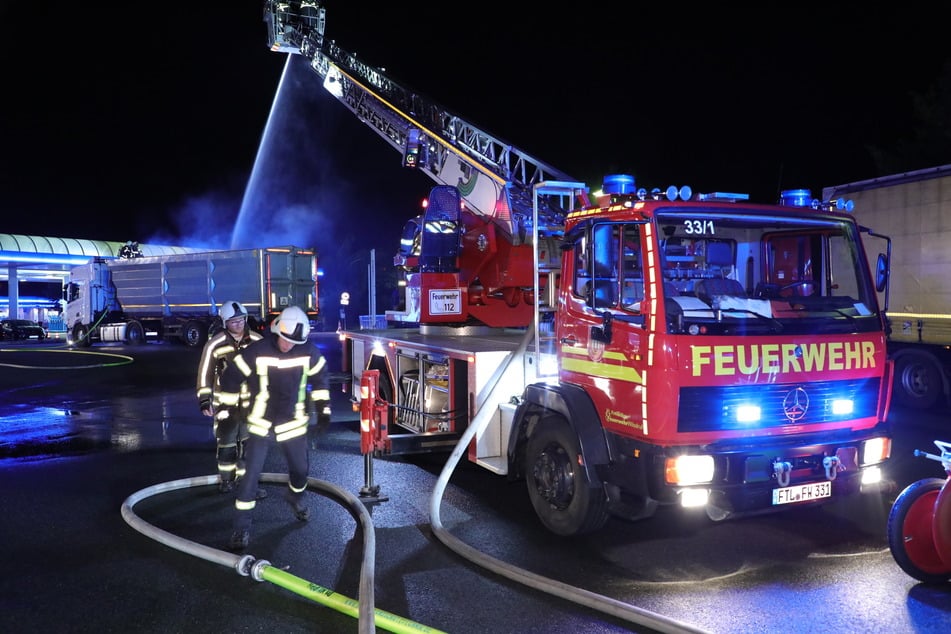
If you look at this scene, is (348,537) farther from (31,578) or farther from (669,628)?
(669,628)

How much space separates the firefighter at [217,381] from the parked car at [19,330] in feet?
99.9

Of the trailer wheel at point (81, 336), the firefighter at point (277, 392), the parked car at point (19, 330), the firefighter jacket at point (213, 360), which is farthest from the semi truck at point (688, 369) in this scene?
the parked car at point (19, 330)

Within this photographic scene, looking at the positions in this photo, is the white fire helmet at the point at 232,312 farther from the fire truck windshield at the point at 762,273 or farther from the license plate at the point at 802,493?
the license plate at the point at 802,493

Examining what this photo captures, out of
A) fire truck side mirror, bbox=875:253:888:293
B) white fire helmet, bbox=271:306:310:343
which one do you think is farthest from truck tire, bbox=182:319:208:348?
fire truck side mirror, bbox=875:253:888:293

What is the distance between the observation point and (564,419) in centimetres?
527

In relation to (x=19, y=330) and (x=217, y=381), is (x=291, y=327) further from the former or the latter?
(x=19, y=330)

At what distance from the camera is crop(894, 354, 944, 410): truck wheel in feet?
33.8

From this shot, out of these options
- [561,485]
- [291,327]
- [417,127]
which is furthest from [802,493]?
[417,127]

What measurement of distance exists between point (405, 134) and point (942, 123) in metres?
15.7

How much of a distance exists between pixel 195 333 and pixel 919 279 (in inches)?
836

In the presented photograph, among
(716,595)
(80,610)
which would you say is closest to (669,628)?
(716,595)

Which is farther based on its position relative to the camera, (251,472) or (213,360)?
(213,360)

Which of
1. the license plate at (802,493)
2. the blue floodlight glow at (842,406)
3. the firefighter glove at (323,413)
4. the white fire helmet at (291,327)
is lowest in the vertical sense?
the license plate at (802,493)

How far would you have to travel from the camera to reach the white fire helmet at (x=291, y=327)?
5.17 metres
